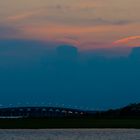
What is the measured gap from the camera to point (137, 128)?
212 feet

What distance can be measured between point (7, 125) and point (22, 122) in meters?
4.12

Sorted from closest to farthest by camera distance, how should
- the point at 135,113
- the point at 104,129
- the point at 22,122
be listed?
the point at 104,129
the point at 22,122
the point at 135,113

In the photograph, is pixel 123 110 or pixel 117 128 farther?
pixel 123 110
